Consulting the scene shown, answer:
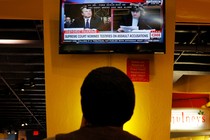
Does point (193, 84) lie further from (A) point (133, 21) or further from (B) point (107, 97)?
(B) point (107, 97)

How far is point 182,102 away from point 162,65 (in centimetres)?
640

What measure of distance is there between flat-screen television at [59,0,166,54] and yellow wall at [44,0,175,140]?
0.74ft

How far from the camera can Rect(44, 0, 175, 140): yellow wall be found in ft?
13.0

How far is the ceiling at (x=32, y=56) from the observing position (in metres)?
7.50

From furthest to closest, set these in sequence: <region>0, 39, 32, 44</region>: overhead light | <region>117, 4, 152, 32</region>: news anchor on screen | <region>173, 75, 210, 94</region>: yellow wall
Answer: <region>173, 75, 210, 94</region>: yellow wall < <region>0, 39, 32, 44</region>: overhead light < <region>117, 4, 152, 32</region>: news anchor on screen

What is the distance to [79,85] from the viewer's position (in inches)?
157

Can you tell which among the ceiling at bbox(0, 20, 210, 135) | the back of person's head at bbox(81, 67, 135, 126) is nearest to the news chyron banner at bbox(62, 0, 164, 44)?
the back of person's head at bbox(81, 67, 135, 126)

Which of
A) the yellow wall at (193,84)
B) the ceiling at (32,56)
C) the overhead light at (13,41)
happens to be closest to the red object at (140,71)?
the ceiling at (32,56)

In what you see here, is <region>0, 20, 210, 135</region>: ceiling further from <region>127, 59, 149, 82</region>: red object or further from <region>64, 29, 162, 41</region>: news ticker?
<region>64, 29, 162, 41</region>: news ticker

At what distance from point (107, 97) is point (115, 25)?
217 cm

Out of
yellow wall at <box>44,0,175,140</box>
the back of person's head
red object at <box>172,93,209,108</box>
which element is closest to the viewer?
the back of person's head

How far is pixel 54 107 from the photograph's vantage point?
396 cm

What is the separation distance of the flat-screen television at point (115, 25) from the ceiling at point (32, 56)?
3098 millimetres

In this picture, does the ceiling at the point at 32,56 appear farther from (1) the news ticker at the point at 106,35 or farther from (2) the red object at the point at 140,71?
(1) the news ticker at the point at 106,35
